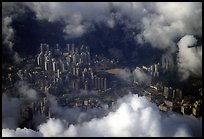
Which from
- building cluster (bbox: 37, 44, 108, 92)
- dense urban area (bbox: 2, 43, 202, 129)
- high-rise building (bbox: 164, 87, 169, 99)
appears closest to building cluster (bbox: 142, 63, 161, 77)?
dense urban area (bbox: 2, 43, 202, 129)

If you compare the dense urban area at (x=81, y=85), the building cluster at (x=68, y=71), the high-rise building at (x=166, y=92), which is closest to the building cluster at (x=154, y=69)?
the dense urban area at (x=81, y=85)

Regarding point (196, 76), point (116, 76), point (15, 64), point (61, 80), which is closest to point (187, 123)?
point (196, 76)

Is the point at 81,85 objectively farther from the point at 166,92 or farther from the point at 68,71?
the point at 166,92

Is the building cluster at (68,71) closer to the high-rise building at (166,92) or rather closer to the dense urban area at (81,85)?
the dense urban area at (81,85)

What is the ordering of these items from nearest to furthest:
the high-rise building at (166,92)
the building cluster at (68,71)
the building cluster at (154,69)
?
the high-rise building at (166,92), the building cluster at (68,71), the building cluster at (154,69)

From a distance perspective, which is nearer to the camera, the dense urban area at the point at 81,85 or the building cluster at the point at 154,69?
the dense urban area at the point at 81,85

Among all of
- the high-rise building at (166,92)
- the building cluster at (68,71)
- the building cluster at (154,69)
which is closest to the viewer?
the high-rise building at (166,92)

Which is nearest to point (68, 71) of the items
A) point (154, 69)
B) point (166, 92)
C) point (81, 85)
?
point (81, 85)

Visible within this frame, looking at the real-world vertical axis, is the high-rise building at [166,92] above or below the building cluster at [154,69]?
below

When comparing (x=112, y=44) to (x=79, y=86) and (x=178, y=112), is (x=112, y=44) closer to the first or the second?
(x=79, y=86)

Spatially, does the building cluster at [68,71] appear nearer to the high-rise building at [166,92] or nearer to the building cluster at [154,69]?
the building cluster at [154,69]
